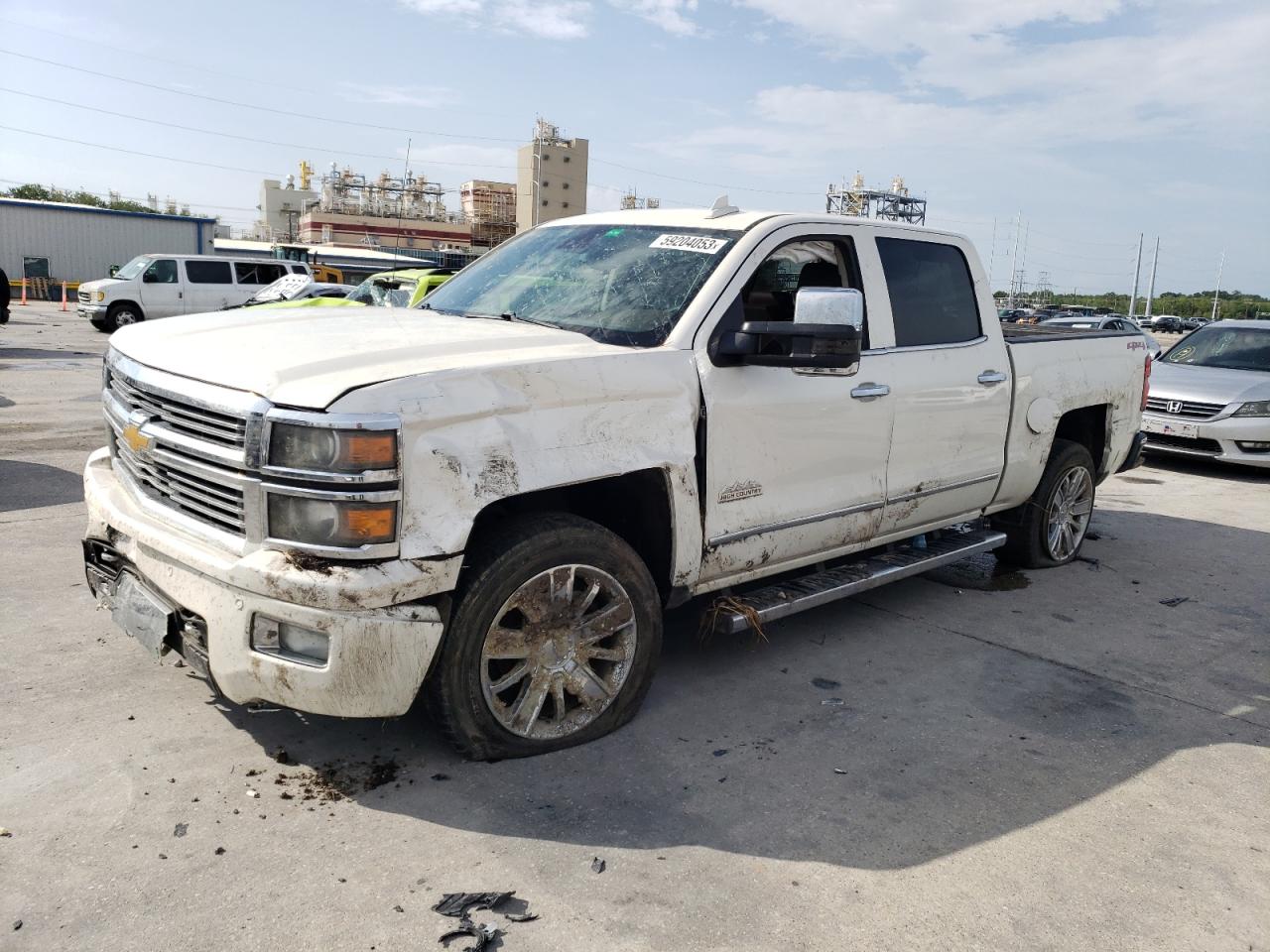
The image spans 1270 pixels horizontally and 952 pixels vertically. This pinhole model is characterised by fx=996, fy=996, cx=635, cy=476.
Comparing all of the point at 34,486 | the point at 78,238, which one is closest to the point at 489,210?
the point at 78,238

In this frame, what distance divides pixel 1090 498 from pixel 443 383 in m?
5.03

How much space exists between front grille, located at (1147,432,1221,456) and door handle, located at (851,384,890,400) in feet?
24.4

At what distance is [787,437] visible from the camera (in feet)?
13.1

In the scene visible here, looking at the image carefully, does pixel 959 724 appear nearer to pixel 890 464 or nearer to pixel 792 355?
pixel 890 464

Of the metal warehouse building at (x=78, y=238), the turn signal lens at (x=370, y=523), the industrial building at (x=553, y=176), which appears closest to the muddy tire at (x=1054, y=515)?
the turn signal lens at (x=370, y=523)

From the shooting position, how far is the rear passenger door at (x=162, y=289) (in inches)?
933

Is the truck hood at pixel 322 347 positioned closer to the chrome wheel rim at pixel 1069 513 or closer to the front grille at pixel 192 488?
the front grille at pixel 192 488

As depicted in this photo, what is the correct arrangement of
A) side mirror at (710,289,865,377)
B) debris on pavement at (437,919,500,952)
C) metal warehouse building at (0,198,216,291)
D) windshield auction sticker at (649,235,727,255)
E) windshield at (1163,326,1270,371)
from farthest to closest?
metal warehouse building at (0,198,216,291) < windshield at (1163,326,1270,371) < windshield auction sticker at (649,235,727,255) < side mirror at (710,289,865,377) < debris on pavement at (437,919,500,952)

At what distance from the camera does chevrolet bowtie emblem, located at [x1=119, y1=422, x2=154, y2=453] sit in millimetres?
3354

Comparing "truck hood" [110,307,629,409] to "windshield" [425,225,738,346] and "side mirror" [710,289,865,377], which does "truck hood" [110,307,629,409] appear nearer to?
"windshield" [425,225,738,346]

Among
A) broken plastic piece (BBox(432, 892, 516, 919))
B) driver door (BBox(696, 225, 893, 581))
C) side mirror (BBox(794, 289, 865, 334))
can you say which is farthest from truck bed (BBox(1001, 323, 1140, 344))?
broken plastic piece (BBox(432, 892, 516, 919))

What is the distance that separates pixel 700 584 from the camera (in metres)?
3.94

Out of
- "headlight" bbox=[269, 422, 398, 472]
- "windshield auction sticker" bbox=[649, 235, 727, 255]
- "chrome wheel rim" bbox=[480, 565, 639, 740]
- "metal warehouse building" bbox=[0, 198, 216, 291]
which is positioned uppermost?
"metal warehouse building" bbox=[0, 198, 216, 291]

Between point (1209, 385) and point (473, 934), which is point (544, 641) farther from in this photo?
point (1209, 385)
